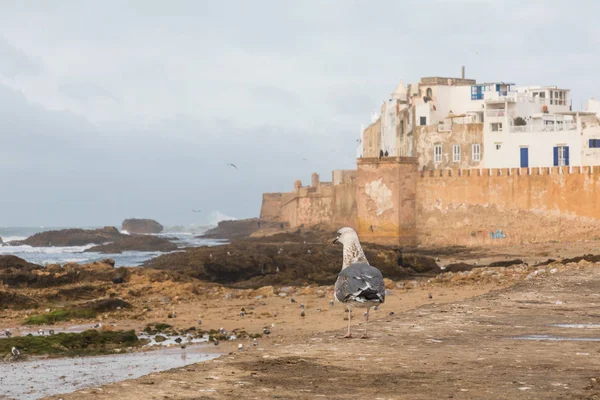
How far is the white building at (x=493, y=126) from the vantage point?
50.1m

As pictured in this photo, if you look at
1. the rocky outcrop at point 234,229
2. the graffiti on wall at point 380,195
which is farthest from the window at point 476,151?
the rocky outcrop at point 234,229

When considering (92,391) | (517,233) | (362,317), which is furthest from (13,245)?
(92,391)

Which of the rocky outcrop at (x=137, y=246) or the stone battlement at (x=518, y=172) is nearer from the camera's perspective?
the stone battlement at (x=518, y=172)

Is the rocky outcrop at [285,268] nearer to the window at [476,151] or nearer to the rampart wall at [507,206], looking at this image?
the rampart wall at [507,206]

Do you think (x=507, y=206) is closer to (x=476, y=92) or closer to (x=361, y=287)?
(x=476, y=92)

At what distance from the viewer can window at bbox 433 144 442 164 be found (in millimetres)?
53531

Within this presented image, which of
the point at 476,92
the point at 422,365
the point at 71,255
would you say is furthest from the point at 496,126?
the point at 422,365

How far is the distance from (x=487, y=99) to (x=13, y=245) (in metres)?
41.6

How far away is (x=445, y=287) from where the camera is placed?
20.6 meters

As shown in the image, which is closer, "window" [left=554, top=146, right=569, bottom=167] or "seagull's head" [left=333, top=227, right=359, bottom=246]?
"seagull's head" [left=333, top=227, right=359, bottom=246]

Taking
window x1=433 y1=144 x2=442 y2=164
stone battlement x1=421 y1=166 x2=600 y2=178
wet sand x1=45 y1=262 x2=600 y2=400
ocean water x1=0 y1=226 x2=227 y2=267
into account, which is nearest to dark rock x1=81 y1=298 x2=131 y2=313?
wet sand x1=45 y1=262 x2=600 y2=400

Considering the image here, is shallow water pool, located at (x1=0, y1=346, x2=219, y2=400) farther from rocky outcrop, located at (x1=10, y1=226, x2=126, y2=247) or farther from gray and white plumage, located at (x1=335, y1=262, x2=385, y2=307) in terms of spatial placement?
rocky outcrop, located at (x1=10, y1=226, x2=126, y2=247)

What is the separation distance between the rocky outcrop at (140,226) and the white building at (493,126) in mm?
64302

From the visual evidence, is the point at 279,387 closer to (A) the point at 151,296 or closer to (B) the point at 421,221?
(A) the point at 151,296
